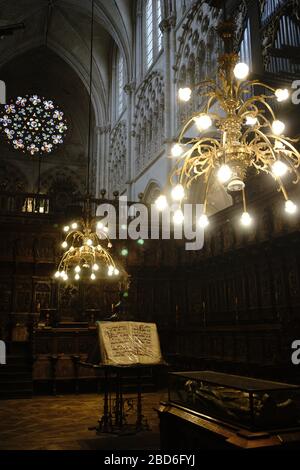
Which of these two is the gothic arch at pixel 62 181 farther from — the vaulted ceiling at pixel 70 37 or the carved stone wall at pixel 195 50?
the carved stone wall at pixel 195 50

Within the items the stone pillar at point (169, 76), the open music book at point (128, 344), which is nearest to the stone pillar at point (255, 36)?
the open music book at point (128, 344)

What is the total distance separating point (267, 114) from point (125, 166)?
12.8 meters

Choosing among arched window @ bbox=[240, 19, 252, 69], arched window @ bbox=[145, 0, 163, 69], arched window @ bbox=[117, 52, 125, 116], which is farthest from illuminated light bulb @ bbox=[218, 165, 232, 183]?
arched window @ bbox=[117, 52, 125, 116]

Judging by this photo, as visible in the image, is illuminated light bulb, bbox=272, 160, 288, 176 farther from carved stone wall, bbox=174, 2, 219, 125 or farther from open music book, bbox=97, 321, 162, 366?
carved stone wall, bbox=174, 2, 219, 125

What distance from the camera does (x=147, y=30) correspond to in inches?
732

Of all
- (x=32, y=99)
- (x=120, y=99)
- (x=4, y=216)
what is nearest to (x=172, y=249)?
(x=4, y=216)

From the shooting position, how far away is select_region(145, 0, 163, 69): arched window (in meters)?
17.2

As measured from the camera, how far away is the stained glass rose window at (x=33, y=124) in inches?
1025

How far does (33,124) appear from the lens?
2644cm

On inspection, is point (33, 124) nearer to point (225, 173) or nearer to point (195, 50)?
point (195, 50)

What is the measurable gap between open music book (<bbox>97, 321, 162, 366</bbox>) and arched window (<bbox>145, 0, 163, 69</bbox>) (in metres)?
14.2

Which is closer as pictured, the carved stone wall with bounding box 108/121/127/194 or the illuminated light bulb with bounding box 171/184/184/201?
the illuminated light bulb with bounding box 171/184/184/201

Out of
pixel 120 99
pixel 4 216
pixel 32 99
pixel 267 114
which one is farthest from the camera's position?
pixel 32 99
